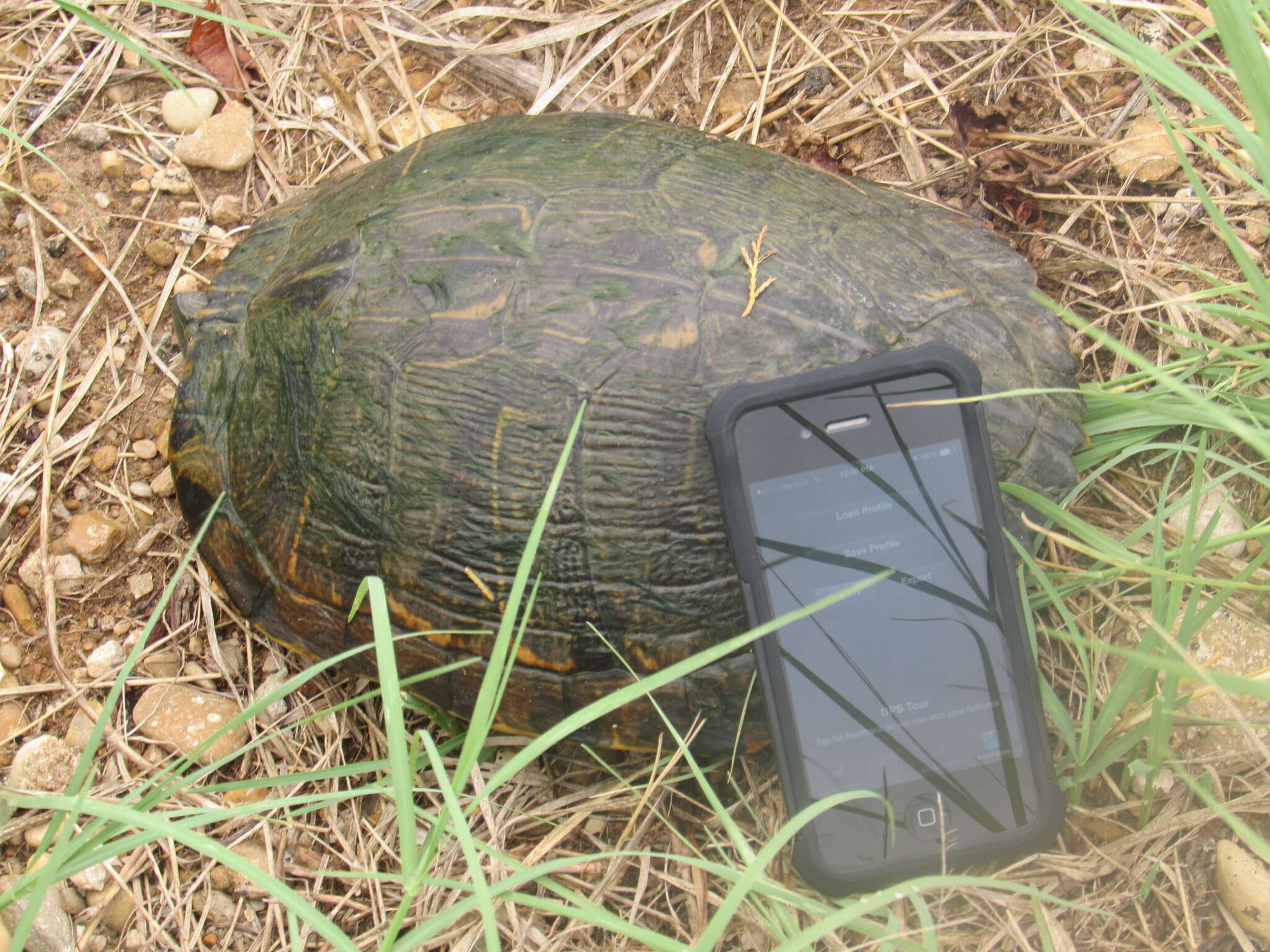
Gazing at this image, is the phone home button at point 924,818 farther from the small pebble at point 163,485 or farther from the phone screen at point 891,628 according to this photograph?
the small pebble at point 163,485

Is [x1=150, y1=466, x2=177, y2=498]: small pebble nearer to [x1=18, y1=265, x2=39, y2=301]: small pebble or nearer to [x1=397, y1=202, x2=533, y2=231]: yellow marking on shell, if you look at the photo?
[x1=18, y1=265, x2=39, y2=301]: small pebble

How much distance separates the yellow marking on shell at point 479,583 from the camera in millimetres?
1624

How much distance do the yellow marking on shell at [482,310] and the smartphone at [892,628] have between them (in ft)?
1.35

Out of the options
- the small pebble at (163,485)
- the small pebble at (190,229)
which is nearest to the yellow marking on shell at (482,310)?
the small pebble at (163,485)

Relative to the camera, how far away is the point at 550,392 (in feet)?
4.95

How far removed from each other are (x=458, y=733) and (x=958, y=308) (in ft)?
3.88

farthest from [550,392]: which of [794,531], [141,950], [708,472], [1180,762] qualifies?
[141,950]

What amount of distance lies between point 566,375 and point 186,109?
1435 mm

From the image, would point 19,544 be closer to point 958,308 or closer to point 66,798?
point 66,798

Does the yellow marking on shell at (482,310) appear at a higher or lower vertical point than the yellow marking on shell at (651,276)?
lower

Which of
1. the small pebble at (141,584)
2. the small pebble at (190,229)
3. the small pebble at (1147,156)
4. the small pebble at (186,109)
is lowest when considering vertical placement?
the small pebble at (141,584)

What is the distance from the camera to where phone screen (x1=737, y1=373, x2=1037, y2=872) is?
1.50 m

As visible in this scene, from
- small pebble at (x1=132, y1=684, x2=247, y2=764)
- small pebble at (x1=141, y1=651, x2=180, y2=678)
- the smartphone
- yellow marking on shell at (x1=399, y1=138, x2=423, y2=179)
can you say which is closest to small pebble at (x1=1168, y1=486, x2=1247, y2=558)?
the smartphone

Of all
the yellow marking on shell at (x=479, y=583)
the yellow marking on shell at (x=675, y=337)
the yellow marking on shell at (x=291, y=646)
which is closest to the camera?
the yellow marking on shell at (x=675, y=337)
